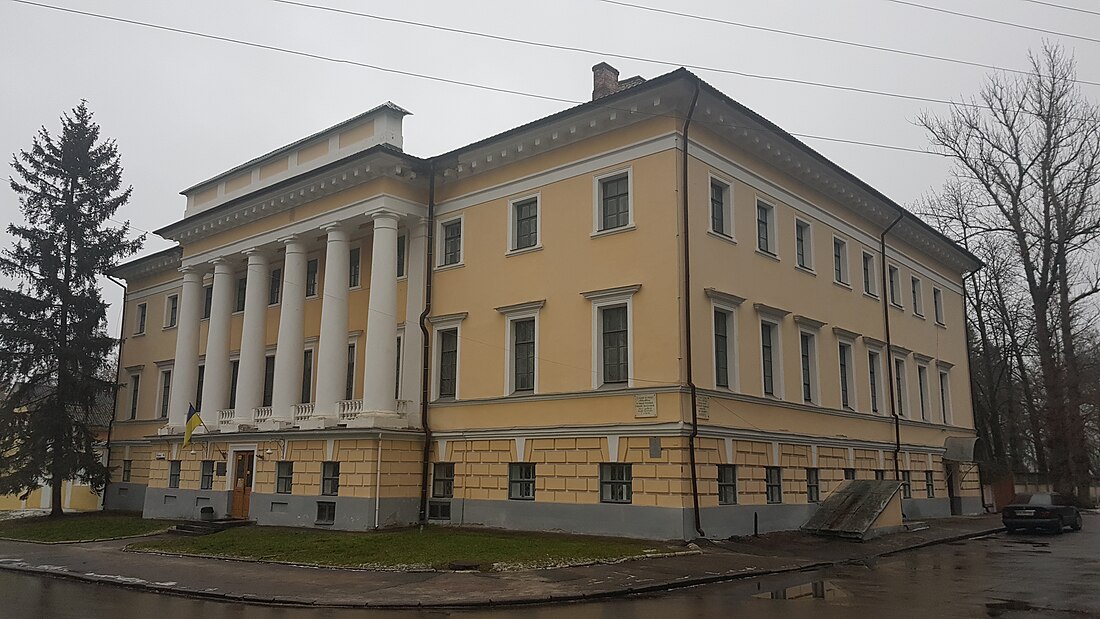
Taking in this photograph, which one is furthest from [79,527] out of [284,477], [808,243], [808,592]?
[808,243]

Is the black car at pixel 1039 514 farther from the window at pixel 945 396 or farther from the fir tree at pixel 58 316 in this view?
the fir tree at pixel 58 316

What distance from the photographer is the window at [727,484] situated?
816 inches

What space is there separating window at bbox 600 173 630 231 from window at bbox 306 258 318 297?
12.3 m

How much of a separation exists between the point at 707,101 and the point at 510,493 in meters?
11.7

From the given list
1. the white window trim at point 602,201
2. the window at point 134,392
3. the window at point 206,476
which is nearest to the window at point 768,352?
the white window trim at point 602,201

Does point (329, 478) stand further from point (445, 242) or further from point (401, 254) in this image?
point (445, 242)

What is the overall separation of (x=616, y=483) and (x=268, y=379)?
1667 centimetres

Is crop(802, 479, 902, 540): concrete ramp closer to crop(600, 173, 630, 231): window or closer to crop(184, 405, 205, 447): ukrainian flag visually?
crop(600, 173, 630, 231): window

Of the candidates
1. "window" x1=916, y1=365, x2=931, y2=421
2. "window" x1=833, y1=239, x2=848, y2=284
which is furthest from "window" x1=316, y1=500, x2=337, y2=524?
"window" x1=916, y1=365, x2=931, y2=421

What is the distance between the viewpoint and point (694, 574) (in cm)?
1538

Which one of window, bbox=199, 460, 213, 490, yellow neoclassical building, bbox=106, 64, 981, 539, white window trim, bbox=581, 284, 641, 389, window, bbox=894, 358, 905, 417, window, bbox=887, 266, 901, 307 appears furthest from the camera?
window, bbox=887, 266, 901, 307

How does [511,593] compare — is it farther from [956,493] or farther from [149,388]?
[149,388]

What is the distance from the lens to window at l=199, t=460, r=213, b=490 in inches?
1144

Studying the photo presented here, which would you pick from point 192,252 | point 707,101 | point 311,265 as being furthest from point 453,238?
point 192,252
